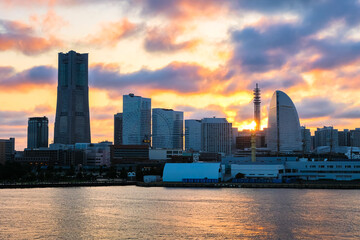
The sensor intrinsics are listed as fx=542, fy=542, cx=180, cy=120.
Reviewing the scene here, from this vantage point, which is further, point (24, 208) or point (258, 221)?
point (24, 208)

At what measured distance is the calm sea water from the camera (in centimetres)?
6500

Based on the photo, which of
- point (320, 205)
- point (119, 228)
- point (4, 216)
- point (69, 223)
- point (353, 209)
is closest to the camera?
point (119, 228)

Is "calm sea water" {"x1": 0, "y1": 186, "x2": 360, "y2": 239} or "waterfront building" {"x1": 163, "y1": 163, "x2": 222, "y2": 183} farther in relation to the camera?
"waterfront building" {"x1": 163, "y1": 163, "x2": 222, "y2": 183}

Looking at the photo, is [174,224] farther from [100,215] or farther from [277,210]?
[277,210]

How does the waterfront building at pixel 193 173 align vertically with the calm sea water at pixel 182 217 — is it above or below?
above

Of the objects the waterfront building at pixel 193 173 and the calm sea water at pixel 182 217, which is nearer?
the calm sea water at pixel 182 217

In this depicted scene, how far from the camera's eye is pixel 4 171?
174 meters

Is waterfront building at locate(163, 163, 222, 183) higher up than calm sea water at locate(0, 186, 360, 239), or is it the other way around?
waterfront building at locate(163, 163, 222, 183)

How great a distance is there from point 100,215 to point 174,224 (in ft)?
50.3

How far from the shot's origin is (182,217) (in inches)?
3078

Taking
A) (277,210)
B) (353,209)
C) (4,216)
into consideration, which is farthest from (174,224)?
(353,209)

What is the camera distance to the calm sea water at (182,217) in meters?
65.0

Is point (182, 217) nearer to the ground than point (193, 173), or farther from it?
nearer to the ground

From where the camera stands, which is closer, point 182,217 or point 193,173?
point 182,217
